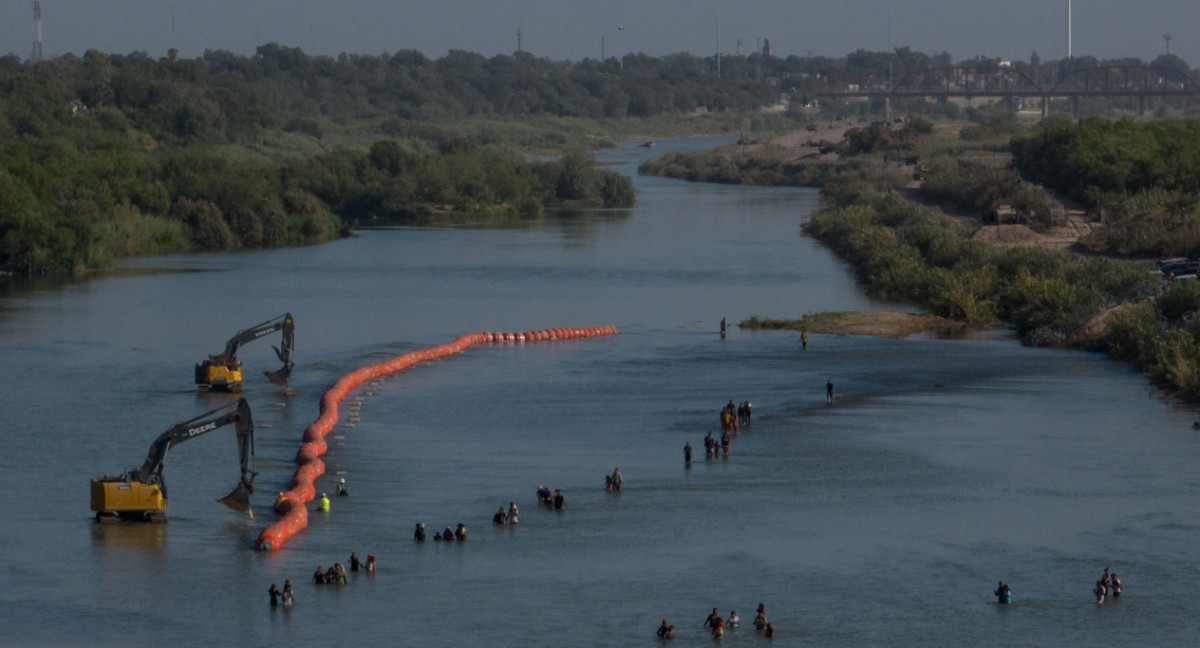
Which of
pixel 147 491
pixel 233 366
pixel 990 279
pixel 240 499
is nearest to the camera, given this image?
pixel 147 491

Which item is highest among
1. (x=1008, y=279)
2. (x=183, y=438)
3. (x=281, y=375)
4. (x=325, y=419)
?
(x=1008, y=279)

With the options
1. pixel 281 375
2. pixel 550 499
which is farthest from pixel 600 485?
pixel 281 375

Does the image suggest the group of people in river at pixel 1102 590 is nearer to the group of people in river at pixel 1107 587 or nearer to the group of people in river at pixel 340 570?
the group of people in river at pixel 1107 587

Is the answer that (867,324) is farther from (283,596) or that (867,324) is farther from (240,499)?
(283,596)

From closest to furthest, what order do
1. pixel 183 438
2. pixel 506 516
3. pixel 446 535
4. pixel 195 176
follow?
pixel 446 535, pixel 506 516, pixel 183 438, pixel 195 176

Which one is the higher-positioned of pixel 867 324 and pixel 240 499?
pixel 867 324

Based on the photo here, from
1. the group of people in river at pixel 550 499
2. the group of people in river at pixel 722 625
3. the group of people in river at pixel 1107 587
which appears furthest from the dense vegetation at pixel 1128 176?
the group of people in river at pixel 722 625
